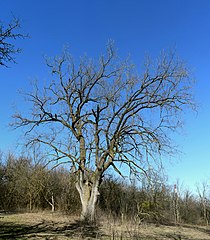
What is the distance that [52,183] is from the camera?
2348 centimetres

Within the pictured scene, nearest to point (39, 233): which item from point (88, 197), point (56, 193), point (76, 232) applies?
point (76, 232)

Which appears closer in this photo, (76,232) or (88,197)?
(76,232)

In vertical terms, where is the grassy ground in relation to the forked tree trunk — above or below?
below

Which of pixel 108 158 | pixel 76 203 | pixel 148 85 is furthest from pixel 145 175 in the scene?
pixel 76 203

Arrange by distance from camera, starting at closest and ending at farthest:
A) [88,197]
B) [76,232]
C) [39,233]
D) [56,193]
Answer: [39,233] < [76,232] < [88,197] < [56,193]

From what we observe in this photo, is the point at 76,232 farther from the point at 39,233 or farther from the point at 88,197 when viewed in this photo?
the point at 88,197

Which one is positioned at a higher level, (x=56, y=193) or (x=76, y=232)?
(x=56, y=193)

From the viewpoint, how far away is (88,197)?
16.0m

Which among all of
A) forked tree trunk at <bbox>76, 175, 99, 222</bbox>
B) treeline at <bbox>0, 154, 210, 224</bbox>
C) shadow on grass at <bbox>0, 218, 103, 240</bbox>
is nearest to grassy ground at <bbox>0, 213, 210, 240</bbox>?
shadow on grass at <bbox>0, 218, 103, 240</bbox>

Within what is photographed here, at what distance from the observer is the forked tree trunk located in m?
15.4

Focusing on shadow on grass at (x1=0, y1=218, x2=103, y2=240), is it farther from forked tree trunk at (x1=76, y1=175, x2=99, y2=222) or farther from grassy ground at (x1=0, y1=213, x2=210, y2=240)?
forked tree trunk at (x1=76, y1=175, x2=99, y2=222)

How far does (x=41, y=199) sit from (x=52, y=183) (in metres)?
1.62

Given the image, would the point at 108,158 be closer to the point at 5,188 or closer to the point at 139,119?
the point at 139,119

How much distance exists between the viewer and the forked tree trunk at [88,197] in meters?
15.4
